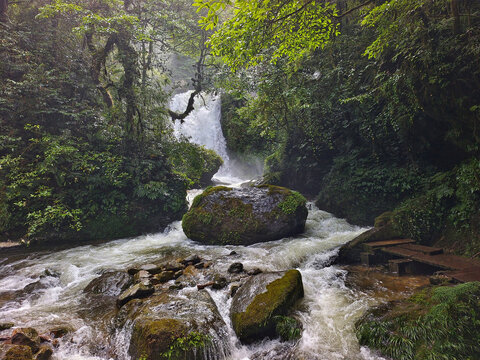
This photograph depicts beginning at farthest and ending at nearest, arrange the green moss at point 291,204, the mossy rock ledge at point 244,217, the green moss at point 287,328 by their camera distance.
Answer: the green moss at point 291,204
the mossy rock ledge at point 244,217
the green moss at point 287,328

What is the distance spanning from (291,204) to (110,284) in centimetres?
574

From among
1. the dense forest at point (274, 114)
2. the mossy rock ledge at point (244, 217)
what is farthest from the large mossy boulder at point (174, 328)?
the dense forest at point (274, 114)

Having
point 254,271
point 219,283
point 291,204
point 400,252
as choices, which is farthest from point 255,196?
point 400,252

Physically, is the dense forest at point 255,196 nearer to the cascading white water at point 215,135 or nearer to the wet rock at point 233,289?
the wet rock at point 233,289

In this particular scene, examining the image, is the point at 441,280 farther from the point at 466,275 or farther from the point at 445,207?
the point at 445,207

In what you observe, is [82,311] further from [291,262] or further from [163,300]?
[291,262]

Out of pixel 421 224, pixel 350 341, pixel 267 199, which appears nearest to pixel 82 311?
pixel 350 341

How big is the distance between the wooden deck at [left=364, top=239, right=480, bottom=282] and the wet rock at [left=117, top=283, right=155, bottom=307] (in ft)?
17.3

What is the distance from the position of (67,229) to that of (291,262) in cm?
779

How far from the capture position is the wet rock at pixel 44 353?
10.4 ft

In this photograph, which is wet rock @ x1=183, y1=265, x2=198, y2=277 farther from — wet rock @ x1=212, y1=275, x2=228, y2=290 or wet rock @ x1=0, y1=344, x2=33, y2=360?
wet rock @ x1=0, y1=344, x2=33, y2=360

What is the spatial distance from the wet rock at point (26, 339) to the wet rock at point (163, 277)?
6.86 ft

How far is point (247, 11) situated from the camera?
170 inches

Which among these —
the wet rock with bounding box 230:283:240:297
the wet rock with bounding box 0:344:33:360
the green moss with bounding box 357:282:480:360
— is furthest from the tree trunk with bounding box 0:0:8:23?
the green moss with bounding box 357:282:480:360
